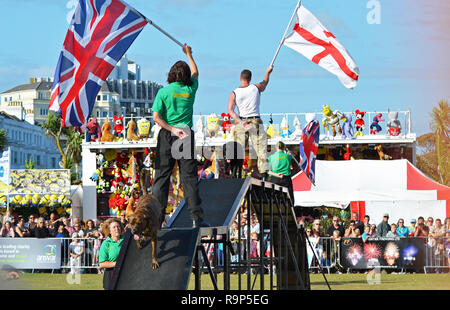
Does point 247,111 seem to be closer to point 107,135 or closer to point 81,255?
point 81,255

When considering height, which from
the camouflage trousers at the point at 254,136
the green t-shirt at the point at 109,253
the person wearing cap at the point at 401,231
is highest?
the camouflage trousers at the point at 254,136

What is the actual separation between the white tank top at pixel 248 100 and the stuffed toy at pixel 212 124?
79.6ft

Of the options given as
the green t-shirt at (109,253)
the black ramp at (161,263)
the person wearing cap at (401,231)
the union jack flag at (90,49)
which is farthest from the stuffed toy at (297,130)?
the black ramp at (161,263)

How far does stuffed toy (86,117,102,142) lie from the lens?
3939cm

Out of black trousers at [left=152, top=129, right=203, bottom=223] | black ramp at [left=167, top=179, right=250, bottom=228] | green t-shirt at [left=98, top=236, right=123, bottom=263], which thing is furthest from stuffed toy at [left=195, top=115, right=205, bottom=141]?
black trousers at [left=152, top=129, right=203, bottom=223]

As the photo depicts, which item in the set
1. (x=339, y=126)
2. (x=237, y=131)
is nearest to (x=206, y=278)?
(x=237, y=131)

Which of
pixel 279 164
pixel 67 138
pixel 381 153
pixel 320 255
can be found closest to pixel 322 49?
pixel 279 164

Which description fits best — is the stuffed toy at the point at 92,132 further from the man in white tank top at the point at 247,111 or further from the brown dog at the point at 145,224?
the brown dog at the point at 145,224

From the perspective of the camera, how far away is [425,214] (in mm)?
28547

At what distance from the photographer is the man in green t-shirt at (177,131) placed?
389 inches
